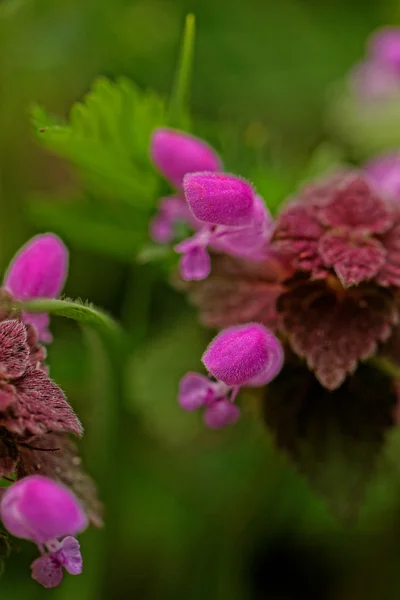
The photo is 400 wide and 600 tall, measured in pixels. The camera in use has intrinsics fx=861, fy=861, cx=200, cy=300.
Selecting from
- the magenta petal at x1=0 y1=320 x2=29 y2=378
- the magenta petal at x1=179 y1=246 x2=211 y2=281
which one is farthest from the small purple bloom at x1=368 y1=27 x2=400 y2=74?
the magenta petal at x1=0 y1=320 x2=29 y2=378

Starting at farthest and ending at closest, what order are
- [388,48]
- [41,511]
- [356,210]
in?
[388,48]
[356,210]
[41,511]

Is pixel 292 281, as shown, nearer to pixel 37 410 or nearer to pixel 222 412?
pixel 222 412

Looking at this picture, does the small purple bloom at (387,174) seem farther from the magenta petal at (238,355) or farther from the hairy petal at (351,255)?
the magenta petal at (238,355)

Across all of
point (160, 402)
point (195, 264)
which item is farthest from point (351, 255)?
point (160, 402)

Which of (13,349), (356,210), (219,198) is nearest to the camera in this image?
(13,349)

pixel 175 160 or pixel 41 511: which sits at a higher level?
pixel 175 160

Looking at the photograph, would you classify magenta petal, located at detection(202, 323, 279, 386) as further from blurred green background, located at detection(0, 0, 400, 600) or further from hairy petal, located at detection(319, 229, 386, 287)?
blurred green background, located at detection(0, 0, 400, 600)
